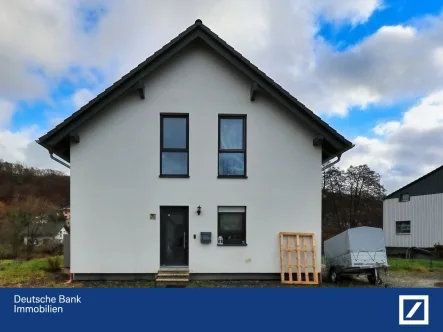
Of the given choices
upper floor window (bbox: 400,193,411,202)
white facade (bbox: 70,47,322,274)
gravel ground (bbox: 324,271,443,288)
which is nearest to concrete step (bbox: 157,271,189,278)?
white facade (bbox: 70,47,322,274)

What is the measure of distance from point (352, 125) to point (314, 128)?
6615 mm

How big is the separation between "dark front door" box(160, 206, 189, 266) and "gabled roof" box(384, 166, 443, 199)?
2202 centimetres

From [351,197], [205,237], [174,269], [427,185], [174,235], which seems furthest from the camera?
[351,197]

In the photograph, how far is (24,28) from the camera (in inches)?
552

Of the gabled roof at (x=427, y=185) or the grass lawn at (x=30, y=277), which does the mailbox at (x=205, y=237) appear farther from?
the gabled roof at (x=427, y=185)

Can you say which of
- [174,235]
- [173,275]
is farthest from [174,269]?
[174,235]

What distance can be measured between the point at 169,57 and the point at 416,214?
24565 millimetres

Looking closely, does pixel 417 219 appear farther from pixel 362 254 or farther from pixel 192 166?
pixel 192 166

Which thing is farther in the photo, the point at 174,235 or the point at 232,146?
the point at 232,146

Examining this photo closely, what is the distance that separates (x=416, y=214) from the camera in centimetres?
2675

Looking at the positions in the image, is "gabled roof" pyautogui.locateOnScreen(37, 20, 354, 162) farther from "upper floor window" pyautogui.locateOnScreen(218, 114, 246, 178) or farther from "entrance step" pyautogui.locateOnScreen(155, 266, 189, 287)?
"entrance step" pyautogui.locateOnScreen(155, 266, 189, 287)

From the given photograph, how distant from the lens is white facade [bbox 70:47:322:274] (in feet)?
34.6

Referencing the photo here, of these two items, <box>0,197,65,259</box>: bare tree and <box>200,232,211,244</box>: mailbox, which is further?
<box>0,197,65,259</box>: bare tree

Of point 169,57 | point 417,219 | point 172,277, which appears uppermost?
point 169,57
